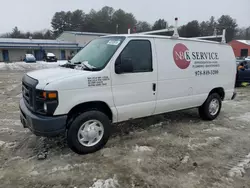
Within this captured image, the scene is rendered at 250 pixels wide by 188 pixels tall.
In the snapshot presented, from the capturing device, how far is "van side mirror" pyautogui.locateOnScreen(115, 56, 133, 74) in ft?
12.2

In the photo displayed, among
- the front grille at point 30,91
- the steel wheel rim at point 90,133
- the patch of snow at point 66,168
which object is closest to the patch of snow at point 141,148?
the steel wheel rim at point 90,133

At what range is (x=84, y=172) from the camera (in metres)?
3.28

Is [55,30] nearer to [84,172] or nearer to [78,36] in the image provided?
[78,36]

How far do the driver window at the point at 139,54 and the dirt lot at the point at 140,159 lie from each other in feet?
5.00

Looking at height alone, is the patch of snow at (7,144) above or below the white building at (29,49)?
below

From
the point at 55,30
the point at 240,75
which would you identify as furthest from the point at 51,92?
the point at 55,30

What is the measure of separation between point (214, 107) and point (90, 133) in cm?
372

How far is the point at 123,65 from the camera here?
3736 mm

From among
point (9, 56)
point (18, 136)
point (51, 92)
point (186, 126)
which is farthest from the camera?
point (9, 56)

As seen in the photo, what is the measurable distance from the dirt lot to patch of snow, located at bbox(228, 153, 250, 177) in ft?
0.05

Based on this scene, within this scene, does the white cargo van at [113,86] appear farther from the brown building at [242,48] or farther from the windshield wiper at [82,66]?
the brown building at [242,48]

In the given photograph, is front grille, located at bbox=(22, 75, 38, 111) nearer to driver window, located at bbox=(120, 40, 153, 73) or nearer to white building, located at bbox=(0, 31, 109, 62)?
driver window, located at bbox=(120, 40, 153, 73)

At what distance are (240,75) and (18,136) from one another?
11.4 metres

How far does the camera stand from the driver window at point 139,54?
4074 mm
